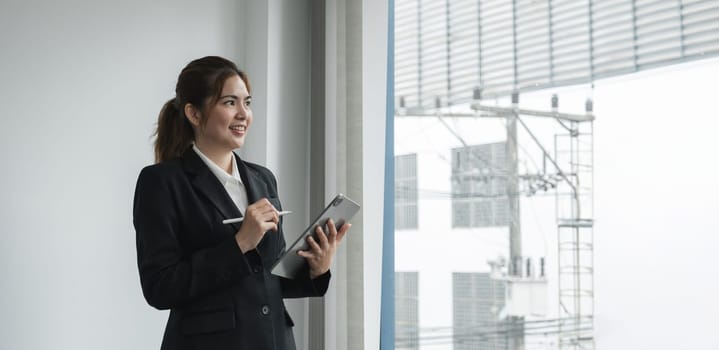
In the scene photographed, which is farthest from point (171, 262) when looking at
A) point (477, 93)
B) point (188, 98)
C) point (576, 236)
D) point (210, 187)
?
point (477, 93)

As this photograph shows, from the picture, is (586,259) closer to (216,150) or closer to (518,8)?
(518,8)

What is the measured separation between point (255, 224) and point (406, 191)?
249 centimetres

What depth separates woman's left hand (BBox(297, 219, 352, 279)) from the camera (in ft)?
5.15

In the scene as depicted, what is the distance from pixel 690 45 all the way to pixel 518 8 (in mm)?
942

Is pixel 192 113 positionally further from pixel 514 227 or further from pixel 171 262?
pixel 514 227

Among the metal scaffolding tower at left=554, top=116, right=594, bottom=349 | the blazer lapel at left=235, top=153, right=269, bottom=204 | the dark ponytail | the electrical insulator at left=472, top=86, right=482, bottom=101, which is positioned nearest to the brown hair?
the dark ponytail

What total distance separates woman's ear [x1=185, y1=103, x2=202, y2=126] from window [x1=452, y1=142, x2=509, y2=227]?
2214mm

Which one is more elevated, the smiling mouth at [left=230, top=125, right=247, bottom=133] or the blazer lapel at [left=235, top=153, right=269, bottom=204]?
the smiling mouth at [left=230, top=125, right=247, bottom=133]

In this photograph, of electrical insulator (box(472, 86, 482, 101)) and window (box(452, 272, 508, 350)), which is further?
window (box(452, 272, 508, 350))

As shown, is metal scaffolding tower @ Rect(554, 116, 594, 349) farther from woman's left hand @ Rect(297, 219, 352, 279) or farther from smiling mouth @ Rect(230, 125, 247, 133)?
smiling mouth @ Rect(230, 125, 247, 133)

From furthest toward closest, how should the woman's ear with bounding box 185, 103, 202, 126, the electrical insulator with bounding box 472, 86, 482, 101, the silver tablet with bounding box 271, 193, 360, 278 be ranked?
the electrical insulator with bounding box 472, 86, 482, 101 < the woman's ear with bounding box 185, 103, 202, 126 < the silver tablet with bounding box 271, 193, 360, 278

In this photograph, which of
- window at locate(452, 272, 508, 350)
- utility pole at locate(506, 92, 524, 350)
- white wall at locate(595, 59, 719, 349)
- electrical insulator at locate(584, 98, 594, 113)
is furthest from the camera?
window at locate(452, 272, 508, 350)

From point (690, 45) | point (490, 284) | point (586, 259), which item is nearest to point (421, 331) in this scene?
point (490, 284)

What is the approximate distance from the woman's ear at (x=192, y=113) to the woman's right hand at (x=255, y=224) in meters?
0.31
